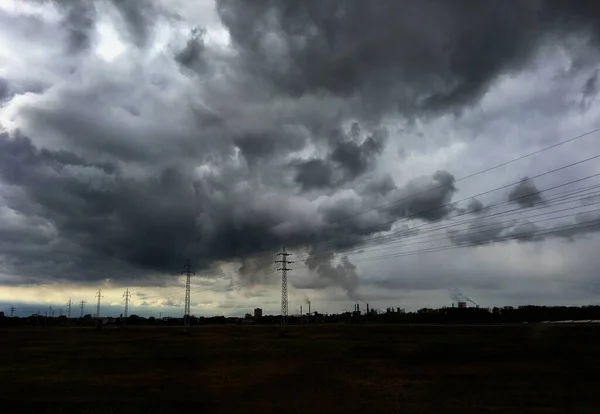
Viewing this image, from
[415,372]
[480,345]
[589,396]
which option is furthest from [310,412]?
[480,345]

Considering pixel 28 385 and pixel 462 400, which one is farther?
pixel 28 385

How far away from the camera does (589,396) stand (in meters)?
39.1

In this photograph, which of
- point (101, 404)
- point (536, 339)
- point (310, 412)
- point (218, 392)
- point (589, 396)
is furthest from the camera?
point (536, 339)

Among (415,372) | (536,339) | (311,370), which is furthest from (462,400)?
(536,339)

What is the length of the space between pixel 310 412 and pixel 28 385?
29.2 m

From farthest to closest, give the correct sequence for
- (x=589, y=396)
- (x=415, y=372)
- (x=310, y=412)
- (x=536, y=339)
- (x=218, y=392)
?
(x=536, y=339)
(x=415, y=372)
(x=218, y=392)
(x=589, y=396)
(x=310, y=412)

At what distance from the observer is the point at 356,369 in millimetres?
57938

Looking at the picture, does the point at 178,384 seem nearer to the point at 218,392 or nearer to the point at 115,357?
the point at 218,392

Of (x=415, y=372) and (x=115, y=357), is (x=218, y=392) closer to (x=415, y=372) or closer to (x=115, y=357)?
(x=415, y=372)

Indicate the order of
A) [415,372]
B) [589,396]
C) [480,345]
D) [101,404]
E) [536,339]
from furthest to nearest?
1. [536,339]
2. [480,345]
3. [415,372]
4. [589,396]
5. [101,404]

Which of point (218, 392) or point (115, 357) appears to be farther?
point (115, 357)

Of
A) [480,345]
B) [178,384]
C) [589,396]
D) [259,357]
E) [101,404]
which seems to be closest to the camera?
[101,404]

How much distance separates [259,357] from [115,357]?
71.0 feet

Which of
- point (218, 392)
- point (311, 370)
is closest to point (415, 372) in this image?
point (311, 370)
